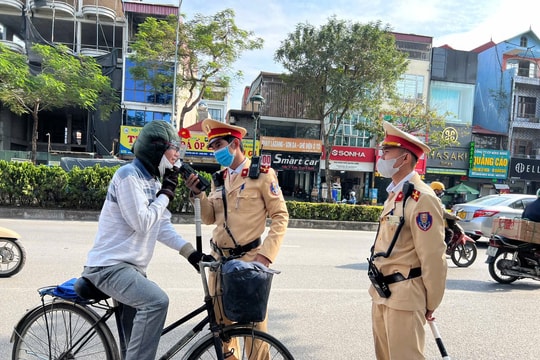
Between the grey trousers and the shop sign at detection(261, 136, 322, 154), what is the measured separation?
1992 cm

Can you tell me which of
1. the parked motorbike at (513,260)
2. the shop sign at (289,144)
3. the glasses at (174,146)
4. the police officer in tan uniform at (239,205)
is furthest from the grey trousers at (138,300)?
the shop sign at (289,144)

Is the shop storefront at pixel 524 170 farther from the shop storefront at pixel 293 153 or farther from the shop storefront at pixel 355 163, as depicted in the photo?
the shop storefront at pixel 293 153

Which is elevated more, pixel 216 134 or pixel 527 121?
pixel 527 121

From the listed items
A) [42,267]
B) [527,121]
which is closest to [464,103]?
[527,121]

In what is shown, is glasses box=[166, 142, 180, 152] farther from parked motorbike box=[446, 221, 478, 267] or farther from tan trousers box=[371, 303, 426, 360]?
parked motorbike box=[446, 221, 478, 267]

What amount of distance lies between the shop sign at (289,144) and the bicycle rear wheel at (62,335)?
64.7ft

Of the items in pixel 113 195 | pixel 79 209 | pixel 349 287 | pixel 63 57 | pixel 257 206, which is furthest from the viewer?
pixel 63 57

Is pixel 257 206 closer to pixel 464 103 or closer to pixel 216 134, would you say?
pixel 216 134

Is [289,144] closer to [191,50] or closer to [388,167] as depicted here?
[191,50]

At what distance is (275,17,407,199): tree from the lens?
18.6 metres

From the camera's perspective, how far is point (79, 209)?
40.3 feet

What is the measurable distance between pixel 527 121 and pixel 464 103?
527cm

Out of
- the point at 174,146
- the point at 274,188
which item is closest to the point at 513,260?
the point at 274,188

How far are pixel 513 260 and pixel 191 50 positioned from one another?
16137 mm
